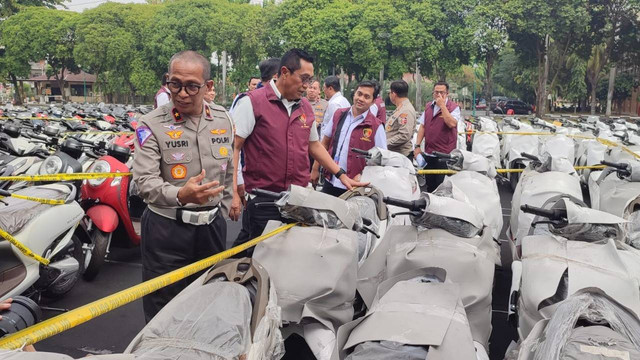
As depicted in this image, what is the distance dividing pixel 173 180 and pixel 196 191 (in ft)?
1.22

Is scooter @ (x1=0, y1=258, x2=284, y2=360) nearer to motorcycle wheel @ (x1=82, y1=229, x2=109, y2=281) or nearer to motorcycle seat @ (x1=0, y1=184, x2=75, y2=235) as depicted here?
motorcycle seat @ (x1=0, y1=184, x2=75, y2=235)

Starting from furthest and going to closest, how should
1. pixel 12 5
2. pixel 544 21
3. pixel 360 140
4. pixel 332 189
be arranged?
pixel 12 5 < pixel 544 21 < pixel 360 140 < pixel 332 189

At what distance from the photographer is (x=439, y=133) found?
608cm

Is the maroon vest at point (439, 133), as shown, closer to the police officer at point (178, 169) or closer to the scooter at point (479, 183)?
the scooter at point (479, 183)

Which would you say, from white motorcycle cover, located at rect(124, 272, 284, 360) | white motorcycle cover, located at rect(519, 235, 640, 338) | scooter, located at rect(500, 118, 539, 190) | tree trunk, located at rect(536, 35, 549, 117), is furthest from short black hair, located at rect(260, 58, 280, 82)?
tree trunk, located at rect(536, 35, 549, 117)

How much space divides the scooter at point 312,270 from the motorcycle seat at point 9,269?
6.20 ft

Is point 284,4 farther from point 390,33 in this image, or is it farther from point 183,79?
point 183,79

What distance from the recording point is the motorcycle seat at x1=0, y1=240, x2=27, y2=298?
3.38 m

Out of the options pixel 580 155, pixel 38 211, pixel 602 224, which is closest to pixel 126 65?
pixel 580 155

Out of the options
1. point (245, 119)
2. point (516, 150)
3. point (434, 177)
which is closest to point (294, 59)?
point (245, 119)

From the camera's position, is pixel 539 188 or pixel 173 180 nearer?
pixel 173 180

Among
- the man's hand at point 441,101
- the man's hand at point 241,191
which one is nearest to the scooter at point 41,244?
the man's hand at point 241,191

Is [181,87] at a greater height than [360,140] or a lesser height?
greater

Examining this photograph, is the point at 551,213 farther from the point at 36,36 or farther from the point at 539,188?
the point at 36,36
